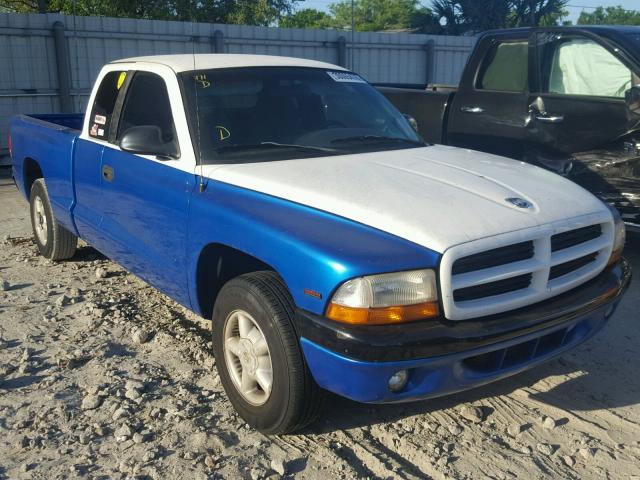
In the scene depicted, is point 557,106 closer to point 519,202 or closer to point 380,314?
point 519,202

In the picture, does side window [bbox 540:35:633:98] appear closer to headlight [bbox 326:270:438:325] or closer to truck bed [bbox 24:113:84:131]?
headlight [bbox 326:270:438:325]

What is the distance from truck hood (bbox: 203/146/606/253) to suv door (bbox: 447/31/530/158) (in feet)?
7.93

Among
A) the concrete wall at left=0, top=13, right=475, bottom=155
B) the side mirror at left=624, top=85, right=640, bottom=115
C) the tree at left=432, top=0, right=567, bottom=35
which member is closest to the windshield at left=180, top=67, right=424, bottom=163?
the side mirror at left=624, top=85, right=640, bottom=115

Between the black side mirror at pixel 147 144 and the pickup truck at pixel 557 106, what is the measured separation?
11.2ft

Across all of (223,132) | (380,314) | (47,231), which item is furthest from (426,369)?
(47,231)

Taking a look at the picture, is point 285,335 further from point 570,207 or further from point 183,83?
point 183,83

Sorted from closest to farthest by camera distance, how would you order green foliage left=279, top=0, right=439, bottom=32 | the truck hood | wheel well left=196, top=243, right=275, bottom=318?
the truck hood, wheel well left=196, top=243, right=275, bottom=318, green foliage left=279, top=0, right=439, bottom=32

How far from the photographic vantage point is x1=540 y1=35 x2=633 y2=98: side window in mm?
6027

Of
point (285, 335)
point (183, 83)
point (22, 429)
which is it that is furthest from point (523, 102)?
point (22, 429)

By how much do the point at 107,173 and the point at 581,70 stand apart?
4.11 m

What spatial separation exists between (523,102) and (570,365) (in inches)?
117

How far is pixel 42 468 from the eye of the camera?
10.5ft

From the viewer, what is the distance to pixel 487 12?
3019 cm

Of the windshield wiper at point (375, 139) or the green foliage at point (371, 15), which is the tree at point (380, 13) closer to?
the green foliage at point (371, 15)
